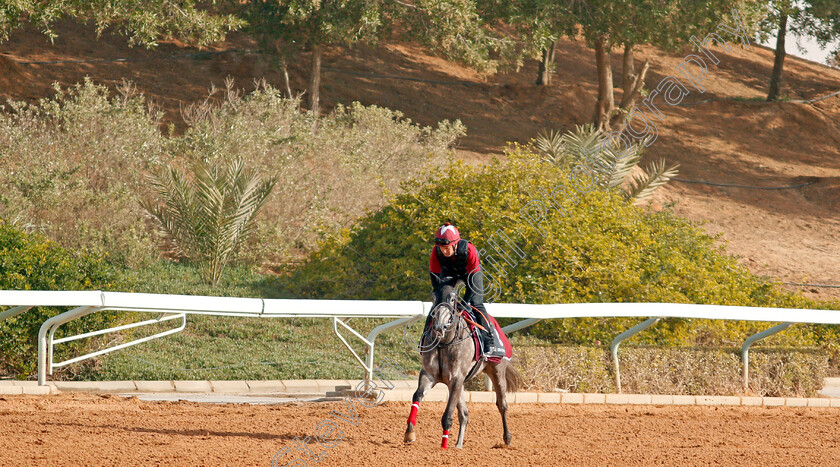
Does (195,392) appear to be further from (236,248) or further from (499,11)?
(499,11)

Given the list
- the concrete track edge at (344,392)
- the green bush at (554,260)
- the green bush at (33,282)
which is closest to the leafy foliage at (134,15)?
the green bush at (554,260)

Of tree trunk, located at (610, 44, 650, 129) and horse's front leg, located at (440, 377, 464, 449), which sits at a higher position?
tree trunk, located at (610, 44, 650, 129)

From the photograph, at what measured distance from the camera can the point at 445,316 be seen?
6.68 m

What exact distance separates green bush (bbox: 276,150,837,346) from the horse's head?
202 inches

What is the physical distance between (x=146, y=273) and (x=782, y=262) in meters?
16.8

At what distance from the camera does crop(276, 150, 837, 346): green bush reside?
40.2 feet

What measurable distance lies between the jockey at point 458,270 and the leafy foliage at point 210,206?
7.52 m

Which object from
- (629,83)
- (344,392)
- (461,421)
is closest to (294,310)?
(344,392)

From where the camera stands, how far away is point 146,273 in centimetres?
1458

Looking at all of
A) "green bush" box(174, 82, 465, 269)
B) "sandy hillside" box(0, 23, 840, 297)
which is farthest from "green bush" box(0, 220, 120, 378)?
"sandy hillside" box(0, 23, 840, 297)

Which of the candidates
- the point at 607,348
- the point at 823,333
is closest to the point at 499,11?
the point at 823,333

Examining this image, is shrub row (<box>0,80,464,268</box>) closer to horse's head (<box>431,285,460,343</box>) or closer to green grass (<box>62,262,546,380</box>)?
green grass (<box>62,262,546,380</box>)

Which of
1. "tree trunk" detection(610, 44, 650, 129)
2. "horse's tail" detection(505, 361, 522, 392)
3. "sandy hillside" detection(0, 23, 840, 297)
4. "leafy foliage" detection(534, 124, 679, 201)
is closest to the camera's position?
"horse's tail" detection(505, 361, 522, 392)

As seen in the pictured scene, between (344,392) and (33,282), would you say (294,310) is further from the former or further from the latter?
(33,282)
